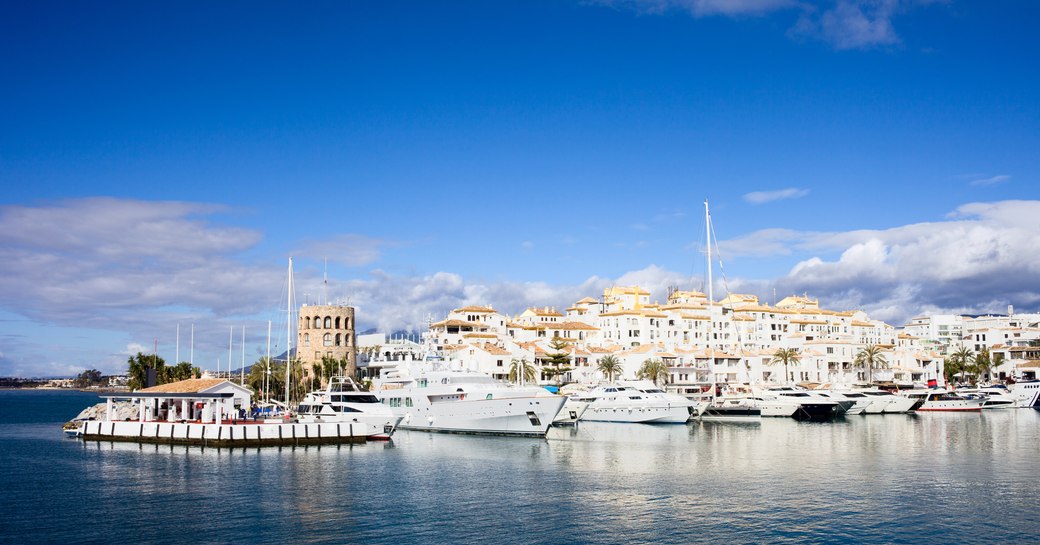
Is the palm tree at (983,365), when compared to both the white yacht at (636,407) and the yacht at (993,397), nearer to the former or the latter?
the yacht at (993,397)

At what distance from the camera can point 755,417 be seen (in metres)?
89.1

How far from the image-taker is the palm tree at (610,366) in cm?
11906

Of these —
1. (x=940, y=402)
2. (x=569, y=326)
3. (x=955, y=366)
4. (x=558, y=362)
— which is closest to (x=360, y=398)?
(x=558, y=362)

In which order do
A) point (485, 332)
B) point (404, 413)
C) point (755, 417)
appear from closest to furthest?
point (404, 413) → point (755, 417) → point (485, 332)

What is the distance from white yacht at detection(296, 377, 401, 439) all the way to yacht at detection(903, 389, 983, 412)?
66.0m

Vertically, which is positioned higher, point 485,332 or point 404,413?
point 485,332

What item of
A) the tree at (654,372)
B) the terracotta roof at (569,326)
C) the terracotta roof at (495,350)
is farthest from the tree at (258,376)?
the terracotta roof at (569,326)

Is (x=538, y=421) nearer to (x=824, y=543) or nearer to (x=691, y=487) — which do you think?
(x=691, y=487)

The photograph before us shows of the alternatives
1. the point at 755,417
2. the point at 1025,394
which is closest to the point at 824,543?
the point at 755,417

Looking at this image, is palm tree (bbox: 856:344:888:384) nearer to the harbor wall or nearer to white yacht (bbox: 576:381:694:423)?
white yacht (bbox: 576:381:694:423)

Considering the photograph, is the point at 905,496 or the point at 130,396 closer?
the point at 905,496

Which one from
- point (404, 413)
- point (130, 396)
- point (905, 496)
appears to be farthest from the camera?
point (404, 413)

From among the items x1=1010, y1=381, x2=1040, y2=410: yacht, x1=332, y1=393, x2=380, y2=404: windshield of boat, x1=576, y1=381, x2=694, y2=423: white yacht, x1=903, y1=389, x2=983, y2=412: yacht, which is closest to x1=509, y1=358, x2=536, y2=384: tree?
x1=576, y1=381, x2=694, y2=423: white yacht

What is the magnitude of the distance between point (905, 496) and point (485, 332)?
339 feet
